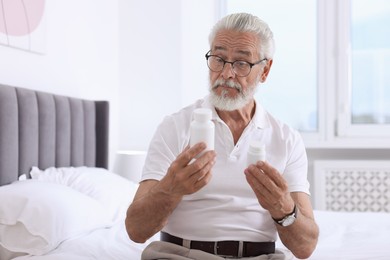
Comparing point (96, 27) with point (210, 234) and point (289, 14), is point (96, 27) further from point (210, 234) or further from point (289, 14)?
point (210, 234)

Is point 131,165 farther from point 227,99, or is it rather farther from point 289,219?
point 289,219

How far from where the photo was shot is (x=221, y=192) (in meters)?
1.49

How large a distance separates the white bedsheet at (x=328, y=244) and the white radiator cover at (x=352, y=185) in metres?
1.21

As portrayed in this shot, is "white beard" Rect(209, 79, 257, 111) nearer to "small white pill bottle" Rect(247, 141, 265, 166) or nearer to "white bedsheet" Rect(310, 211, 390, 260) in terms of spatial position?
"small white pill bottle" Rect(247, 141, 265, 166)

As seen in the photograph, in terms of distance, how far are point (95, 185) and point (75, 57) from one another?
94cm

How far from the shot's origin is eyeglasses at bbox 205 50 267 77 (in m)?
1.53

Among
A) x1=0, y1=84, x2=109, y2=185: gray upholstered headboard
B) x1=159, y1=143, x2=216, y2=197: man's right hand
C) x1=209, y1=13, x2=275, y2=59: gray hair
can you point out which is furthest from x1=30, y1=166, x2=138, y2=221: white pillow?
x1=159, y1=143, x2=216, y2=197: man's right hand

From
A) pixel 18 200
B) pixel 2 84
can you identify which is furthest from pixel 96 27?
pixel 18 200

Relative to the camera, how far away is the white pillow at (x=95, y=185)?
243cm

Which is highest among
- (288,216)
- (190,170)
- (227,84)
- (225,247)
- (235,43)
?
(235,43)

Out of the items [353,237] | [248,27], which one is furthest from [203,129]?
[353,237]

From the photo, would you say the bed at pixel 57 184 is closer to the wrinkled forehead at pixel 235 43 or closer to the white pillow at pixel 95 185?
the white pillow at pixel 95 185

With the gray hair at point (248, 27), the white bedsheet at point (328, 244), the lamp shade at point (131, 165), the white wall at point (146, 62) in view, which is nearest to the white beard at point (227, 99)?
the gray hair at point (248, 27)

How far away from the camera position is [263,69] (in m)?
1.66
